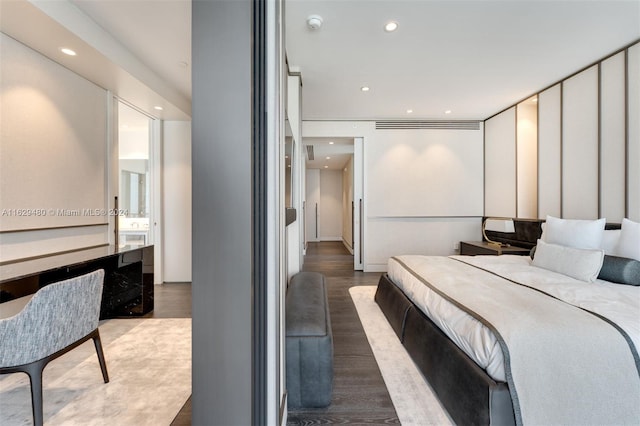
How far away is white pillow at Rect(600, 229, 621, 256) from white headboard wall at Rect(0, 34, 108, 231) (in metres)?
5.02

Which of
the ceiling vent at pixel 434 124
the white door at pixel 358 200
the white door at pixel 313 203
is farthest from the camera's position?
the white door at pixel 313 203

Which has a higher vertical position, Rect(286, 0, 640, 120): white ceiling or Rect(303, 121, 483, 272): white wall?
Rect(286, 0, 640, 120): white ceiling

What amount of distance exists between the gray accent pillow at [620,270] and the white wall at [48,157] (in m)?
4.71

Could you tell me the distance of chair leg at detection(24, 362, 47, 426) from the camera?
4.22 ft

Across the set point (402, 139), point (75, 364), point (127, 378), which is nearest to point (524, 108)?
point (402, 139)

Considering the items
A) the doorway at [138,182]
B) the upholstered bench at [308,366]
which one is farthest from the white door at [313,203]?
the upholstered bench at [308,366]

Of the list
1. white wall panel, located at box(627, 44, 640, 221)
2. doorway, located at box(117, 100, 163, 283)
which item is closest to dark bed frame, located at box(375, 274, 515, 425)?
white wall panel, located at box(627, 44, 640, 221)

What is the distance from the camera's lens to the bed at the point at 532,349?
1179 mm

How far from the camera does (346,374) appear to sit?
185cm

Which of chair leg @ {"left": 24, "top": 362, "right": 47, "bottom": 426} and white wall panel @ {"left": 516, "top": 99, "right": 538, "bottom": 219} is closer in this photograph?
chair leg @ {"left": 24, "top": 362, "right": 47, "bottom": 426}

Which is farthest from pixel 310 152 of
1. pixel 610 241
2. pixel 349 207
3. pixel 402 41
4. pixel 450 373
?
pixel 450 373

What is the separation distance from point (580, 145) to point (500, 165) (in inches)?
55.2

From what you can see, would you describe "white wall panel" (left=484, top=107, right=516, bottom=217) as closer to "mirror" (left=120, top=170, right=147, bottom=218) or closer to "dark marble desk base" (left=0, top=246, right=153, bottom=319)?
"dark marble desk base" (left=0, top=246, right=153, bottom=319)

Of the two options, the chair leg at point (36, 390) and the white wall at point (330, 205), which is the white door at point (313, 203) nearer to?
the white wall at point (330, 205)
